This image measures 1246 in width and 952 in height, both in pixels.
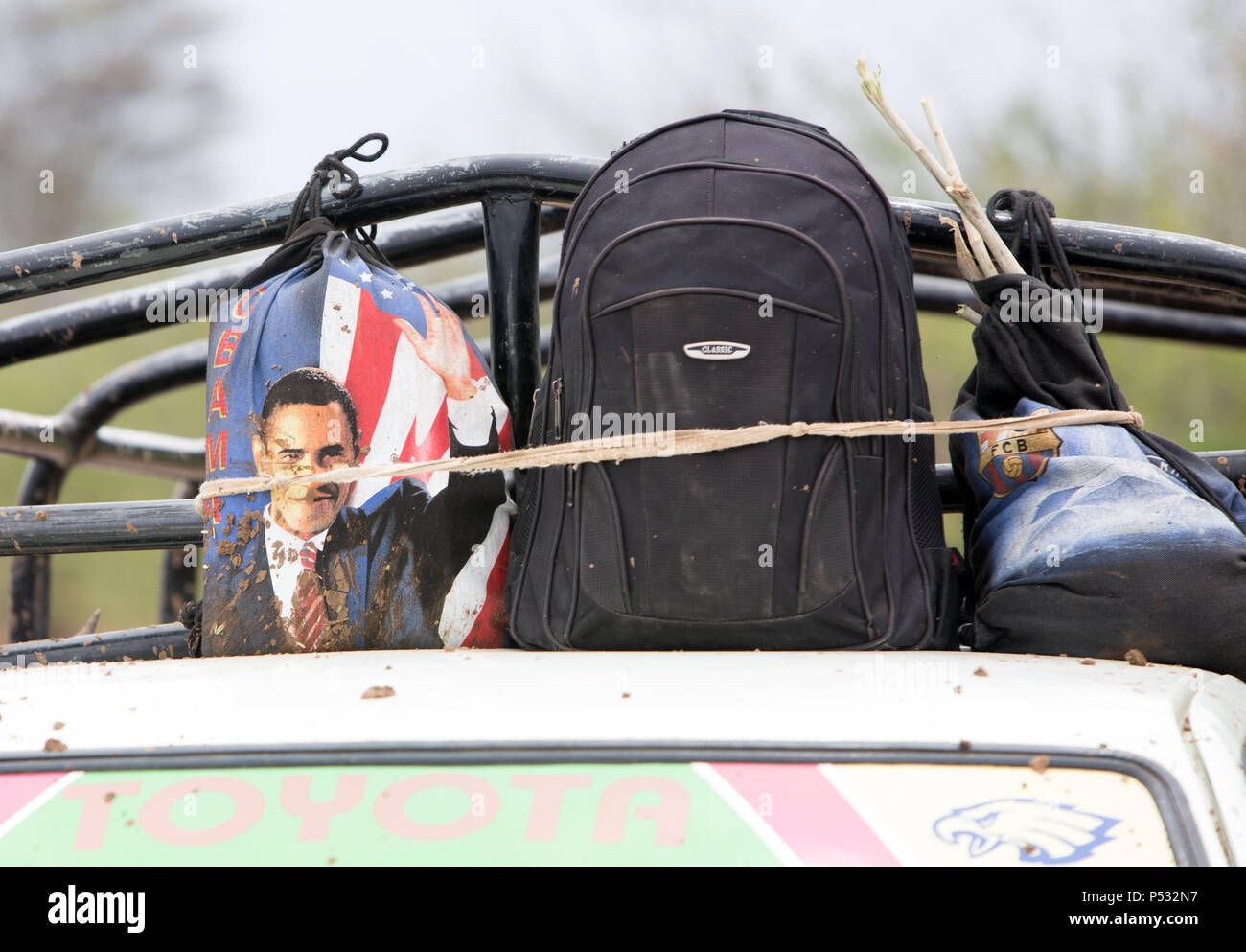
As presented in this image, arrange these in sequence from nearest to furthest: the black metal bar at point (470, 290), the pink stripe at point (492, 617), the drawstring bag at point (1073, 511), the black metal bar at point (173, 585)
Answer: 1. the drawstring bag at point (1073, 511)
2. the pink stripe at point (492, 617)
3. the black metal bar at point (470, 290)
4. the black metal bar at point (173, 585)

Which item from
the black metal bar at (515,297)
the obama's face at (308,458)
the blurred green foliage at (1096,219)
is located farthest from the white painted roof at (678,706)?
the blurred green foliage at (1096,219)

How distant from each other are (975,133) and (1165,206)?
1.84 m

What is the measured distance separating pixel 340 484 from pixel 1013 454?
0.76 m

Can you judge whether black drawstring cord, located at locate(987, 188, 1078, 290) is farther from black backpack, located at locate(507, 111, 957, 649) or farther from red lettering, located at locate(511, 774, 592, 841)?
red lettering, located at locate(511, 774, 592, 841)

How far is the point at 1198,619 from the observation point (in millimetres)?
1156

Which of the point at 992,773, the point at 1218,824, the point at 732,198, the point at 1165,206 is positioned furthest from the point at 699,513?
the point at 1165,206

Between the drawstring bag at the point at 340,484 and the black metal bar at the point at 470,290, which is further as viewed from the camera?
the black metal bar at the point at 470,290

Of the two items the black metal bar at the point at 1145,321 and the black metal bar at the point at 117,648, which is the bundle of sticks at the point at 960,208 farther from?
the black metal bar at the point at 117,648

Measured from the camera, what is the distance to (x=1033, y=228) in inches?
56.6

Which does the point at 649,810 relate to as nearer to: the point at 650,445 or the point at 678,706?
the point at 678,706

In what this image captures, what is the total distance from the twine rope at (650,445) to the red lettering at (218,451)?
3 centimetres

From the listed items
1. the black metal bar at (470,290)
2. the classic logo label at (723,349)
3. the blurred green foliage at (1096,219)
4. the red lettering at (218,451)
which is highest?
the blurred green foliage at (1096,219)

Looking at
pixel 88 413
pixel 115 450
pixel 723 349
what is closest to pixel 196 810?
pixel 723 349

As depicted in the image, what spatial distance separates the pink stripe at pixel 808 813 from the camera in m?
0.81
